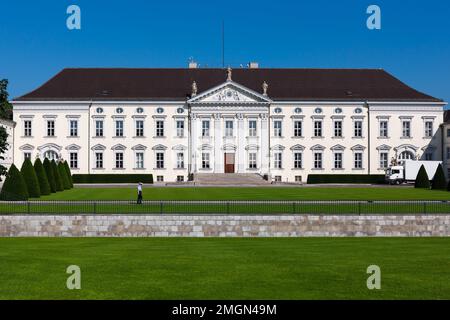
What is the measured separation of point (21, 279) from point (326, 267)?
340 inches

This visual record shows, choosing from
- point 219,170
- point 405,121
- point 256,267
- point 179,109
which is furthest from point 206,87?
point 256,267

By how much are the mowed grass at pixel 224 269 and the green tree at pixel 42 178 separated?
66.6 feet

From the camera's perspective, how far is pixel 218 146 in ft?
253

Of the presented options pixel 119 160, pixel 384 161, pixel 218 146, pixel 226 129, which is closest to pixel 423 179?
pixel 384 161

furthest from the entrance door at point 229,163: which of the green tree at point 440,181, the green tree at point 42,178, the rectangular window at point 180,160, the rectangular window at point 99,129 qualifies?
the green tree at point 42,178

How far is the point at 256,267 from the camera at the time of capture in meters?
19.8

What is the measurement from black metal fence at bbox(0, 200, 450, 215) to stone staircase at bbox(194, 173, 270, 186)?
31.9 metres

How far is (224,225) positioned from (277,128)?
1837 inches

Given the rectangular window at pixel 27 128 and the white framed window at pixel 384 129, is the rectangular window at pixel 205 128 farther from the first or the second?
the white framed window at pixel 384 129

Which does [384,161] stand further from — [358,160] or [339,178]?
[339,178]

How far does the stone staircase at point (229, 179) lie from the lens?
66.9 meters

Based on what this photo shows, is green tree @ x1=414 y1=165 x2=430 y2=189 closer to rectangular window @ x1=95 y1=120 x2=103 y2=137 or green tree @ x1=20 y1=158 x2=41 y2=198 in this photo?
green tree @ x1=20 y1=158 x2=41 y2=198
